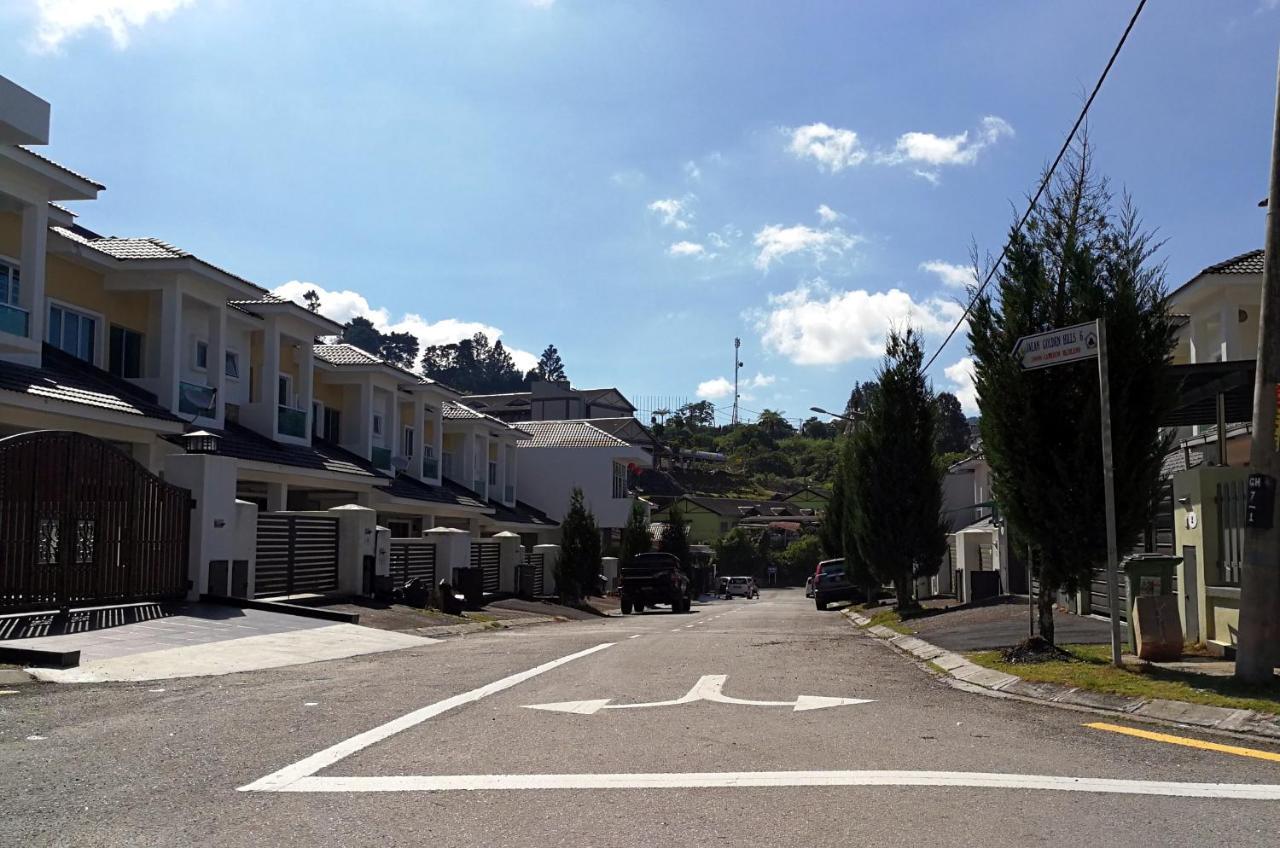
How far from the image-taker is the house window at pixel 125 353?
25969 mm

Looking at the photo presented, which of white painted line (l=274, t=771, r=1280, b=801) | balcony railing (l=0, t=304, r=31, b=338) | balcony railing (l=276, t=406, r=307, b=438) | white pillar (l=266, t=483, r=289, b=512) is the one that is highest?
balcony railing (l=0, t=304, r=31, b=338)

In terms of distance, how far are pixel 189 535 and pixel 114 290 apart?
407 inches

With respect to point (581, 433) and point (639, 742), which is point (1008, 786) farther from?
point (581, 433)

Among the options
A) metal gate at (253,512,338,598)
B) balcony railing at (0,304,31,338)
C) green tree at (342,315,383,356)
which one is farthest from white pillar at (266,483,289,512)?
green tree at (342,315,383,356)

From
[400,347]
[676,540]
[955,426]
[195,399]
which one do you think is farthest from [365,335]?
[195,399]

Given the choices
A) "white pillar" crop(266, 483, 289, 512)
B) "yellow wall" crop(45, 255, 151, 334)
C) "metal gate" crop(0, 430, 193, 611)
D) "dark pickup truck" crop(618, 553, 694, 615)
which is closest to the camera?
"metal gate" crop(0, 430, 193, 611)

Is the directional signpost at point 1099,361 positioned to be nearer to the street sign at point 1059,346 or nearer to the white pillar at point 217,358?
the street sign at point 1059,346

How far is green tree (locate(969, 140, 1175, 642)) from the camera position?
12.3 meters

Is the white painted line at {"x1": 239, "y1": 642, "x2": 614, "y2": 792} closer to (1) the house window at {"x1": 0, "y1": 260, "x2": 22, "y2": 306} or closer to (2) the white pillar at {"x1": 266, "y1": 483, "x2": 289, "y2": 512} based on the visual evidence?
(1) the house window at {"x1": 0, "y1": 260, "x2": 22, "y2": 306}

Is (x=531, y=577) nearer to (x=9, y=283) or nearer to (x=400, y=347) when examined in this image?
(x=9, y=283)

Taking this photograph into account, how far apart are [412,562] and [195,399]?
652cm

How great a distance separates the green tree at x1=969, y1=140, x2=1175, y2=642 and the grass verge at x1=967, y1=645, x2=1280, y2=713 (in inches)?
44.2

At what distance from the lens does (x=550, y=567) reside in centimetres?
4131

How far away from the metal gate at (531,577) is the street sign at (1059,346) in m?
25.0
